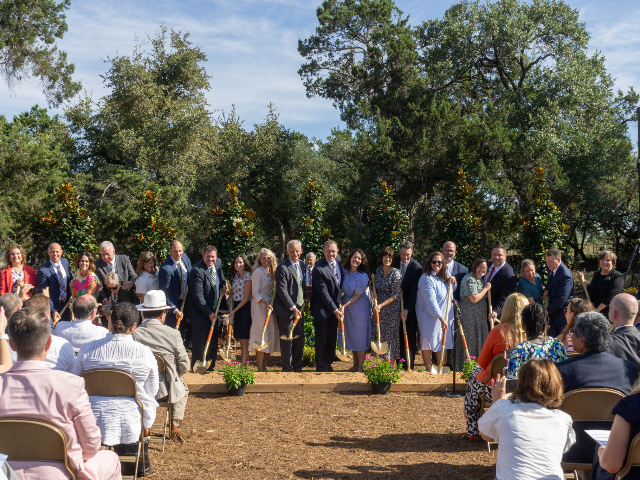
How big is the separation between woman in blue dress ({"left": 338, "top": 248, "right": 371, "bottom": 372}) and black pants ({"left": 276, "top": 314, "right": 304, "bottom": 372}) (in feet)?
2.32

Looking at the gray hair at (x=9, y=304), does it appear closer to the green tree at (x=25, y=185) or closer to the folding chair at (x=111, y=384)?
the folding chair at (x=111, y=384)

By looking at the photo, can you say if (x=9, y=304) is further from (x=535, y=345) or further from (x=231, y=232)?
(x=231, y=232)

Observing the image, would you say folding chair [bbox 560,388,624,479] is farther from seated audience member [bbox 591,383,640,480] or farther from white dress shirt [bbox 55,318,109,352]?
white dress shirt [bbox 55,318,109,352]

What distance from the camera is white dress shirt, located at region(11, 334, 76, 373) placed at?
13.6 feet

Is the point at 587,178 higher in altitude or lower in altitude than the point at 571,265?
higher

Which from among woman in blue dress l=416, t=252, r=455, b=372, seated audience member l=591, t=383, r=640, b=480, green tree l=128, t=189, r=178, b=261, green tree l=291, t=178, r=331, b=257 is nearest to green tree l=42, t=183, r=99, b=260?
green tree l=128, t=189, r=178, b=261

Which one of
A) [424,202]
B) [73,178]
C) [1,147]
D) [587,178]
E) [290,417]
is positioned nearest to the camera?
[290,417]

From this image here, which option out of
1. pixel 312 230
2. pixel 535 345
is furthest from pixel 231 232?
pixel 535 345

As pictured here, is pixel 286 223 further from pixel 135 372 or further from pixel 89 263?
pixel 135 372

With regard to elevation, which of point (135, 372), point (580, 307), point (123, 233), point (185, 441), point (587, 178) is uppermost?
point (587, 178)

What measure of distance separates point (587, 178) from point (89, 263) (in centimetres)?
1691

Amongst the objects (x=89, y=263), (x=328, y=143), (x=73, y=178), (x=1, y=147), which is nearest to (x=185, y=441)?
(x=89, y=263)

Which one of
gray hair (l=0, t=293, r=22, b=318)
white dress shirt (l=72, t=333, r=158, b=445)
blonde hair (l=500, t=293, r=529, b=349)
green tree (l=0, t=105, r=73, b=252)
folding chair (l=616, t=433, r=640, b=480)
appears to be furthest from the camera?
green tree (l=0, t=105, r=73, b=252)

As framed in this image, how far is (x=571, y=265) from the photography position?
20.3 meters
